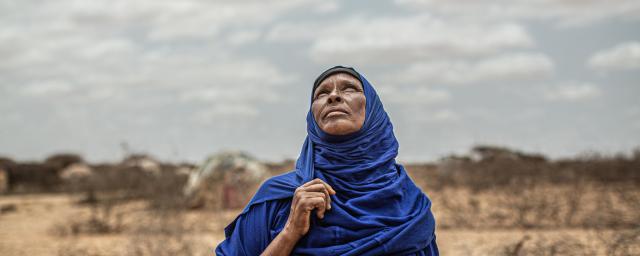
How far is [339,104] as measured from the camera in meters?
2.78

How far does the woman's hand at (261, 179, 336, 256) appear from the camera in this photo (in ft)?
8.55

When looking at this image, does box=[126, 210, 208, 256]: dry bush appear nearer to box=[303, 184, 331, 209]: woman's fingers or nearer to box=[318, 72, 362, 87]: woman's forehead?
box=[318, 72, 362, 87]: woman's forehead

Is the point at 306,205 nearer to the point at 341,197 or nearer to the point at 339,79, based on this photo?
the point at 341,197

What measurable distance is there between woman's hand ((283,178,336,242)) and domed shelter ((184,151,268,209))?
1337 centimetres

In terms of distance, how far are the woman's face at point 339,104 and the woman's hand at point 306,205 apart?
242 mm

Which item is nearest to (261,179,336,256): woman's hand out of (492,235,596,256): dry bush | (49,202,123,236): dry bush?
(492,235,596,256): dry bush

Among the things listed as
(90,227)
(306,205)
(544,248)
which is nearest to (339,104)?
(306,205)

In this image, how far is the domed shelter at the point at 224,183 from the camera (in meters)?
16.2

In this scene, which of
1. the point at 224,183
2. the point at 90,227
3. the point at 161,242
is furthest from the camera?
the point at 224,183

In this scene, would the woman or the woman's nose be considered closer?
the woman

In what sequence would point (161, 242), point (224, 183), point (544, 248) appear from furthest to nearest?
1. point (224, 183)
2. point (161, 242)
3. point (544, 248)

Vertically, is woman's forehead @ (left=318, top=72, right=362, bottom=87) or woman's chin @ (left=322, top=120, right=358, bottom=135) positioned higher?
woman's forehead @ (left=318, top=72, right=362, bottom=87)

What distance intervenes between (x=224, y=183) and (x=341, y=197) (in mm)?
13987

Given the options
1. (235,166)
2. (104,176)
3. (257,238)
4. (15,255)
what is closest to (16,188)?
(104,176)
